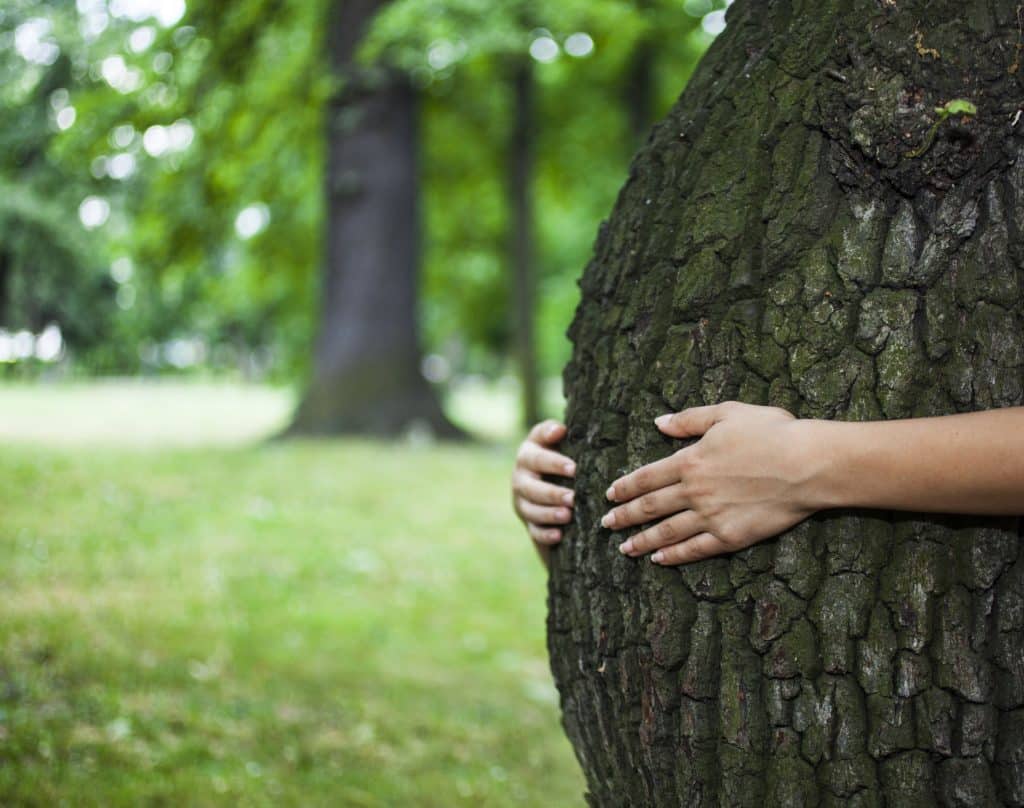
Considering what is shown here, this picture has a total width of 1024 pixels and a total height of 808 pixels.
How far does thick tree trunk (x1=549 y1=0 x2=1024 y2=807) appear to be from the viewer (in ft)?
5.40

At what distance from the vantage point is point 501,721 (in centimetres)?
450

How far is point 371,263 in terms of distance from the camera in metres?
12.8

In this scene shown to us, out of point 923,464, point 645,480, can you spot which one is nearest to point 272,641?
point 645,480

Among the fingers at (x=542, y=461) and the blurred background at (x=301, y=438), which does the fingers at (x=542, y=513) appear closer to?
the fingers at (x=542, y=461)

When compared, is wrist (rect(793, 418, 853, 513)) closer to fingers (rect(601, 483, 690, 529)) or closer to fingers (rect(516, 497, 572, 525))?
fingers (rect(601, 483, 690, 529))

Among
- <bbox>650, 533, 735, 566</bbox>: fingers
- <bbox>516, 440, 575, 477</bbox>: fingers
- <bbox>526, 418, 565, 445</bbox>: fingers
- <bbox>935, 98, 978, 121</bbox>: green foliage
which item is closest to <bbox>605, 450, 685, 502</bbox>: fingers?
<bbox>650, 533, 735, 566</bbox>: fingers

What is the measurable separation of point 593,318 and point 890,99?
0.73 metres

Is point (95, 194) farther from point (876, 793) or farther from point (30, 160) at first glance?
point (876, 793)

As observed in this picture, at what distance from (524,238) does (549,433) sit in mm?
14095

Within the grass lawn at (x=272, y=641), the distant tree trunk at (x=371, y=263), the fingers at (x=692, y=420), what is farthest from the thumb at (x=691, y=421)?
the distant tree trunk at (x=371, y=263)

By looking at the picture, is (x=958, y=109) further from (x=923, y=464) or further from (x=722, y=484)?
(x=722, y=484)

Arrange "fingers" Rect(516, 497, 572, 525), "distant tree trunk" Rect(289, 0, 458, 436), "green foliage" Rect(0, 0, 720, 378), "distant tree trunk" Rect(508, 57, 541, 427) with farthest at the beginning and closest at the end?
"distant tree trunk" Rect(508, 57, 541, 427) < "distant tree trunk" Rect(289, 0, 458, 436) < "green foliage" Rect(0, 0, 720, 378) < "fingers" Rect(516, 497, 572, 525)

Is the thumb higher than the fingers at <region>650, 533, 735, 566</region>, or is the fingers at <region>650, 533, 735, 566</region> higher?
the thumb

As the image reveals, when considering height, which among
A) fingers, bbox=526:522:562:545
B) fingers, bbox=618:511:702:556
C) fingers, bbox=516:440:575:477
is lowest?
fingers, bbox=526:522:562:545
